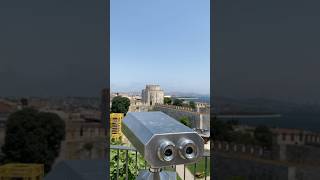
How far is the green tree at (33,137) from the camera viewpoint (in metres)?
2.31

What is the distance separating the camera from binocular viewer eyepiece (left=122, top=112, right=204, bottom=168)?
21.4 inches

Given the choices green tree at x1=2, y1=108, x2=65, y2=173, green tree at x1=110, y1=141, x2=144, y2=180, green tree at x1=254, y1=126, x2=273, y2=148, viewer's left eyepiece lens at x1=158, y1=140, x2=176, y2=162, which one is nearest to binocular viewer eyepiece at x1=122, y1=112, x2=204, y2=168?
viewer's left eyepiece lens at x1=158, y1=140, x2=176, y2=162

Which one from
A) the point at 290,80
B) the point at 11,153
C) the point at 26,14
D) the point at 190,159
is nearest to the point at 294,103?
the point at 290,80

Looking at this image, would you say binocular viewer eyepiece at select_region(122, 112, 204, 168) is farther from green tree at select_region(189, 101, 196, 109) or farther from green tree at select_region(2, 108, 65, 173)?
green tree at select_region(2, 108, 65, 173)

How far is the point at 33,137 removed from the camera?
2.51 metres

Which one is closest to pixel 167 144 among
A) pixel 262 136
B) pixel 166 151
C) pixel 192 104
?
pixel 166 151

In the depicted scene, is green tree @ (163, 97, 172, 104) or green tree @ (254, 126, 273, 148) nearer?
green tree @ (163, 97, 172, 104)

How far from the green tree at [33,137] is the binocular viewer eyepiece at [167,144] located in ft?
6.18

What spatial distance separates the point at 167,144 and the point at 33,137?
2283 millimetres

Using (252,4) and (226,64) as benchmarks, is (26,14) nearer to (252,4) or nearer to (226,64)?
(226,64)

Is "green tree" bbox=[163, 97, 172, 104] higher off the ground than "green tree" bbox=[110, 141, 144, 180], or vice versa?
"green tree" bbox=[163, 97, 172, 104]

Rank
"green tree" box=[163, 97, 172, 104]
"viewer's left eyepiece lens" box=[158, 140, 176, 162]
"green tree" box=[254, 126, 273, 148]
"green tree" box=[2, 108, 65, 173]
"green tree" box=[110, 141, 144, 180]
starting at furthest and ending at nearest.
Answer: "green tree" box=[254, 126, 273, 148]
"green tree" box=[2, 108, 65, 173]
"green tree" box=[110, 141, 144, 180]
"green tree" box=[163, 97, 172, 104]
"viewer's left eyepiece lens" box=[158, 140, 176, 162]

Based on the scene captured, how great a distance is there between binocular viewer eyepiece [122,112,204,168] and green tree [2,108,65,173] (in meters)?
1.88

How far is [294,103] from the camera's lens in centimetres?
202
